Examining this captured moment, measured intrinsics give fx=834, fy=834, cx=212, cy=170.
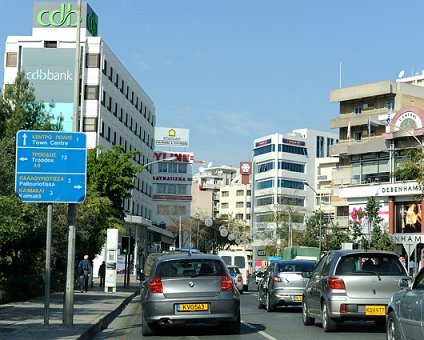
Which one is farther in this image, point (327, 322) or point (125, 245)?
point (125, 245)

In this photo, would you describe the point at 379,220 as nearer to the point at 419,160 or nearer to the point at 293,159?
the point at 419,160

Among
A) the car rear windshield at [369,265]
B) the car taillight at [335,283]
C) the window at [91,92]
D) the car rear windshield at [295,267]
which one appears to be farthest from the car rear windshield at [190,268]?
the window at [91,92]

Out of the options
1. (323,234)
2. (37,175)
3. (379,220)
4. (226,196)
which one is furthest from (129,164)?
(226,196)

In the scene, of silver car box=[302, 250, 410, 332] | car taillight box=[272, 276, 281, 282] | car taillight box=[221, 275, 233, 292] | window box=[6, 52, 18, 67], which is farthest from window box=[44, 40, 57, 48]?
car taillight box=[221, 275, 233, 292]

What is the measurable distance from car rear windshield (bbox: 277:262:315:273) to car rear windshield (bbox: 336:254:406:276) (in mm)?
7616

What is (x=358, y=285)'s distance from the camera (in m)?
17.0

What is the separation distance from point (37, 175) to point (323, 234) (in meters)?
70.9

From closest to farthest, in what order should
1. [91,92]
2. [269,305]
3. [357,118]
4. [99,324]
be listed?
[99,324] → [269,305] → [91,92] → [357,118]

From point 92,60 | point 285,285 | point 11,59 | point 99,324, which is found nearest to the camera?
point 99,324

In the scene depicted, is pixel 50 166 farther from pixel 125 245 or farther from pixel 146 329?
pixel 125 245

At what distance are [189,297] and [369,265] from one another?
3.95 metres

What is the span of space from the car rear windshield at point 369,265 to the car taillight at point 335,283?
0.17 m

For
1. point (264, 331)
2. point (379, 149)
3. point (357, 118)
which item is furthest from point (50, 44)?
point (264, 331)

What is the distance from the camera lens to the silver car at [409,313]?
11047 mm
